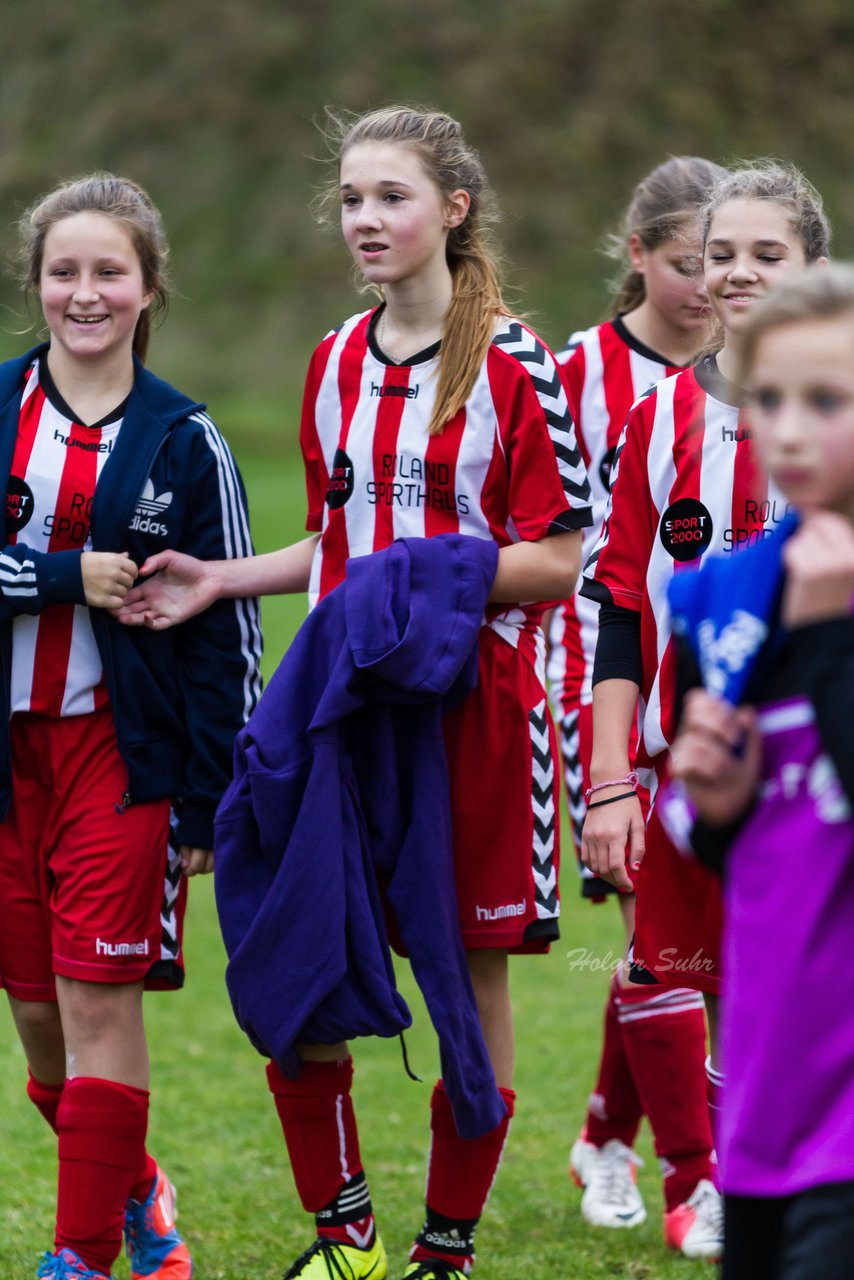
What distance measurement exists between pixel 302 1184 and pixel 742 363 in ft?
7.09

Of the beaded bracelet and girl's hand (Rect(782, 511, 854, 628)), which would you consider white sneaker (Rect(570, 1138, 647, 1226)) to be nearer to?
the beaded bracelet

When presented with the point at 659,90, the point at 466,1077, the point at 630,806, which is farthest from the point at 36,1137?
the point at 659,90

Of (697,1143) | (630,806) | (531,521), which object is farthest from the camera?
(697,1143)

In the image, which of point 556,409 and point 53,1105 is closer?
point 556,409

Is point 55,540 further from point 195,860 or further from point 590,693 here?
point 590,693

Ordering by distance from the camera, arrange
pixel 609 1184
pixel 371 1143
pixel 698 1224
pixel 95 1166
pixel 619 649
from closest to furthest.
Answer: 1. pixel 619 649
2. pixel 95 1166
3. pixel 698 1224
4. pixel 609 1184
5. pixel 371 1143

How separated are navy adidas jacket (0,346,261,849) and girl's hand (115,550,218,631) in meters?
0.06

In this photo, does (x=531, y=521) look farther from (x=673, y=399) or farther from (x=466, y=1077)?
(x=466, y=1077)

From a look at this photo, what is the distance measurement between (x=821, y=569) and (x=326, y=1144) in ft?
6.75

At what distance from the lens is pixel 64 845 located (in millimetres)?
3824

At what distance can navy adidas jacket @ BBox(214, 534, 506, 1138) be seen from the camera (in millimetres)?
3535

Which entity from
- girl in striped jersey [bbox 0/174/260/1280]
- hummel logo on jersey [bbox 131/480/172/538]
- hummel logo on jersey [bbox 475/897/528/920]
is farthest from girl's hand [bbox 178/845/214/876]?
hummel logo on jersey [bbox 131/480/172/538]

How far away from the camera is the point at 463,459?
12.5 ft

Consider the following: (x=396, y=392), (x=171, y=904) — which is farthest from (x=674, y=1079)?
(x=396, y=392)
